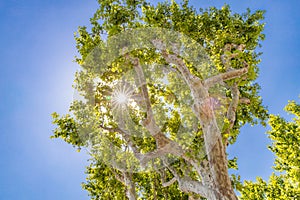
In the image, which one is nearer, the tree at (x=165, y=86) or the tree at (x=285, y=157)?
the tree at (x=165, y=86)

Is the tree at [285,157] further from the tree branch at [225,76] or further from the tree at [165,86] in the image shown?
the tree branch at [225,76]

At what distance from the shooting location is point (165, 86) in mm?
18203

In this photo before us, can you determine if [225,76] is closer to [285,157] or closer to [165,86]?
[165,86]

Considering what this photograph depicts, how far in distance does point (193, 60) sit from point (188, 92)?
7.12 ft

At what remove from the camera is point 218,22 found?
16.6m

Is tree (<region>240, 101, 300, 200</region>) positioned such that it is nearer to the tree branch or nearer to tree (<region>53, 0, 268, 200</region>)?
tree (<region>53, 0, 268, 200</region>)

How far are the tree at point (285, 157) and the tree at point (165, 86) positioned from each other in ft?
15.5

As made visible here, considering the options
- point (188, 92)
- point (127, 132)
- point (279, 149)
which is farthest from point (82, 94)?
point (279, 149)

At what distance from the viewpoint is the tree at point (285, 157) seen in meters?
19.2

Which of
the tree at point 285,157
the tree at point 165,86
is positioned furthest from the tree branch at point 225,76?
the tree at point 285,157

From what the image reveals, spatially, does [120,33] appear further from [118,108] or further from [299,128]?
[299,128]

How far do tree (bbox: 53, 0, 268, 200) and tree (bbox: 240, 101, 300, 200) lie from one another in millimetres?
4720

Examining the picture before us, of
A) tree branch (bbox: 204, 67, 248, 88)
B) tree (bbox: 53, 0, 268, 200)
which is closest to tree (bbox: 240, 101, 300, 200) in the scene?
tree (bbox: 53, 0, 268, 200)

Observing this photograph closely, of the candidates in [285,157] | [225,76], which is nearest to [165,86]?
[225,76]
